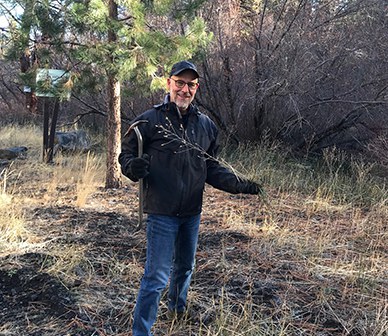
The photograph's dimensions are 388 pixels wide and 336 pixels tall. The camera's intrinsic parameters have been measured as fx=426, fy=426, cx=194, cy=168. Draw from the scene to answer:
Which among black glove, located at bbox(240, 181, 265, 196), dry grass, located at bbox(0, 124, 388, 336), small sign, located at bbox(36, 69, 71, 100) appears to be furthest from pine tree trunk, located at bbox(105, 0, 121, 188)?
black glove, located at bbox(240, 181, 265, 196)

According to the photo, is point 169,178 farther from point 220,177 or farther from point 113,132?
point 113,132

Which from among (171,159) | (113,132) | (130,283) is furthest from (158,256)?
(113,132)

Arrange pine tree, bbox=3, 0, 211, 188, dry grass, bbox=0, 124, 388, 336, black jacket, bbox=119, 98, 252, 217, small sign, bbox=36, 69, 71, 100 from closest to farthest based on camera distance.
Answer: black jacket, bbox=119, 98, 252, 217
dry grass, bbox=0, 124, 388, 336
pine tree, bbox=3, 0, 211, 188
small sign, bbox=36, 69, 71, 100

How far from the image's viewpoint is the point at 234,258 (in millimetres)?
4156

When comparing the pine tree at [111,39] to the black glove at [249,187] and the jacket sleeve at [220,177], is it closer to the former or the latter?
the jacket sleeve at [220,177]

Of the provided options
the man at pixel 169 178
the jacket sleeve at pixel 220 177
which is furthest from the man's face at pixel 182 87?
the jacket sleeve at pixel 220 177

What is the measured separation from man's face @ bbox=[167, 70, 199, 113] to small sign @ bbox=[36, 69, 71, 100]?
4004 mm

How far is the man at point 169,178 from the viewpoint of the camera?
8.30 feet

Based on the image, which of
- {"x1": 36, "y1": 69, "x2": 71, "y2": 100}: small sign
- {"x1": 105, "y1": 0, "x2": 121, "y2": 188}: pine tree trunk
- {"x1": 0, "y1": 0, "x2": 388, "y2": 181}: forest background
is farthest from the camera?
{"x1": 105, "y1": 0, "x2": 121, "y2": 188}: pine tree trunk

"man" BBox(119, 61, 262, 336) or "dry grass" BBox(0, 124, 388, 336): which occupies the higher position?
"man" BBox(119, 61, 262, 336)

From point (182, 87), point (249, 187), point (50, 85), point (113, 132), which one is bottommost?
point (113, 132)

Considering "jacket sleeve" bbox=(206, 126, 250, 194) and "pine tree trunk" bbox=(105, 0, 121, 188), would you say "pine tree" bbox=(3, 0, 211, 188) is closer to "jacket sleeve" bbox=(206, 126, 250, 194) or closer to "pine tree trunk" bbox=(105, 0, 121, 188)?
"pine tree trunk" bbox=(105, 0, 121, 188)

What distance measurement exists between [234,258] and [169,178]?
1.81m

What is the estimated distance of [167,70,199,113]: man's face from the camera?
8.70ft
